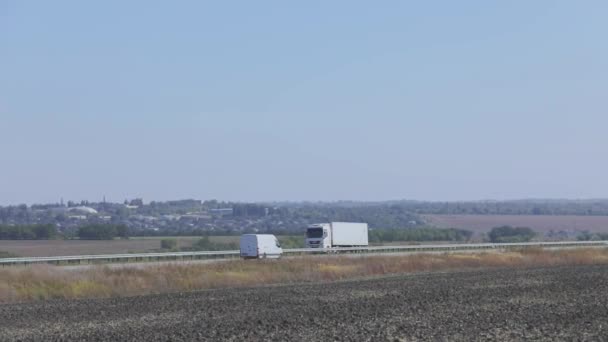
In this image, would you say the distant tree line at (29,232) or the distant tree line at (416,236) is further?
the distant tree line at (416,236)

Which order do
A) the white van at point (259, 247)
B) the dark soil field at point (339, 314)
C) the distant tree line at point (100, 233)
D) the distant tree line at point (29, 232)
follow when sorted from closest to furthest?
the dark soil field at point (339, 314)
the white van at point (259, 247)
the distant tree line at point (29, 232)
the distant tree line at point (100, 233)

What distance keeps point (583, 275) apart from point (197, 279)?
20.2m

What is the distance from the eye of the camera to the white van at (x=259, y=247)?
227ft

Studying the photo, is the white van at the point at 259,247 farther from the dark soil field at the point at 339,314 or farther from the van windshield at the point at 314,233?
the dark soil field at the point at 339,314

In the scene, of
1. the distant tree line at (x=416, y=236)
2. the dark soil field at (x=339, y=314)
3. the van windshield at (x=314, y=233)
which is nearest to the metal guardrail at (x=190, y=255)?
the van windshield at (x=314, y=233)

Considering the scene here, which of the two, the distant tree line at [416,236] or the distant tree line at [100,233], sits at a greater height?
the distant tree line at [100,233]

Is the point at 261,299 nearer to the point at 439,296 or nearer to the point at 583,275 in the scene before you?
the point at 439,296

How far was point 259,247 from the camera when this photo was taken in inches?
2731

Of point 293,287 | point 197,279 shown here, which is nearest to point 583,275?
point 293,287

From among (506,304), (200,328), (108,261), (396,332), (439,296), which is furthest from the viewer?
(108,261)

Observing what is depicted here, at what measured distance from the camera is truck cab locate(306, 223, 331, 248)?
82875 mm

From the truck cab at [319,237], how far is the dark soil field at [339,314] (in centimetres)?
3766

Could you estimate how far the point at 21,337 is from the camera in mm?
26266

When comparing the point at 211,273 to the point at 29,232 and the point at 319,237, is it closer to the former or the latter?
the point at 319,237
